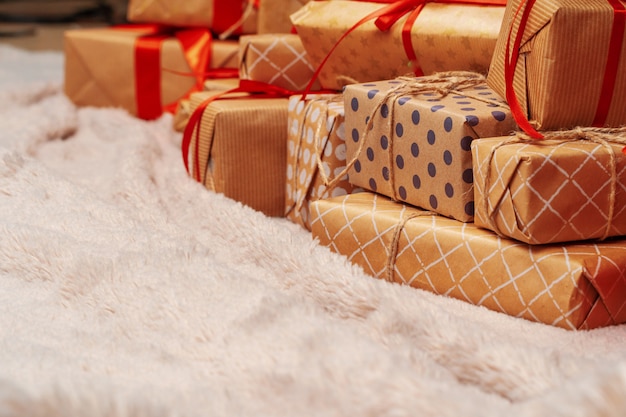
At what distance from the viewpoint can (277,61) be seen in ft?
3.87

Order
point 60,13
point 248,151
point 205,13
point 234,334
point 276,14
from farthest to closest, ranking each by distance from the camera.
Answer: point 60,13, point 205,13, point 276,14, point 248,151, point 234,334

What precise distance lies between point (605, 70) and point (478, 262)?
0.24 metres

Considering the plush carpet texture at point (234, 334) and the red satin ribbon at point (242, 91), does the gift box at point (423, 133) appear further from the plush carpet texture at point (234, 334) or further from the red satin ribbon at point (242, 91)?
the red satin ribbon at point (242, 91)

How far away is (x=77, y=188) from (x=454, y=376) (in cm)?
60

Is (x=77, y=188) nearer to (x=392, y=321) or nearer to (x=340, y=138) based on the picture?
(x=340, y=138)

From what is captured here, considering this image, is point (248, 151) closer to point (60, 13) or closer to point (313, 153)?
point (313, 153)

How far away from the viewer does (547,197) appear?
2.37 feet

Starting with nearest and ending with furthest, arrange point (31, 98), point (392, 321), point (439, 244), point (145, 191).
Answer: point (392, 321)
point (439, 244)
point (145, 191)
point (31, 98)

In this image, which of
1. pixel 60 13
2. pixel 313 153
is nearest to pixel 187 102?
pixel 313 153

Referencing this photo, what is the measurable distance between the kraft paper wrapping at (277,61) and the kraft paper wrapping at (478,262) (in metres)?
0.34

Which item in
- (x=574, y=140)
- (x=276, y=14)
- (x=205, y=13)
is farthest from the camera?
(x=205, y=13)

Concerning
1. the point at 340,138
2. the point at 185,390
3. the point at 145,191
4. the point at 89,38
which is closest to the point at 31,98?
the point at 89,38

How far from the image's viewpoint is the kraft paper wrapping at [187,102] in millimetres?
1333

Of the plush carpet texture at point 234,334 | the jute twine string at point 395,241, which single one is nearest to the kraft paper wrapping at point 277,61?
the plush carpet texture at point 234,334
